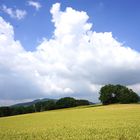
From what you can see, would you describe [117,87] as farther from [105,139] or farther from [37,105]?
[105,139]

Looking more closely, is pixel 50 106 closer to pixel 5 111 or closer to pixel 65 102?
pixel 65 102

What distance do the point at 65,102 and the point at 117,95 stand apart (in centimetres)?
2766

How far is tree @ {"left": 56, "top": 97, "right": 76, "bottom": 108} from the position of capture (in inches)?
6206

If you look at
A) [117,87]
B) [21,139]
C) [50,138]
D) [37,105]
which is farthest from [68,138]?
[37,105]

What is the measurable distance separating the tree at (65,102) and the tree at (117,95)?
16.7 meters

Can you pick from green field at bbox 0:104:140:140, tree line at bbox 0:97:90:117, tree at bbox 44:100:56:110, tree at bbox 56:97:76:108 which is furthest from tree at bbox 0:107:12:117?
green field at bbox 0:104:140:140

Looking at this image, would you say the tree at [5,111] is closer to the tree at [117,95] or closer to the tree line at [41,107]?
the tree line at [41,107]

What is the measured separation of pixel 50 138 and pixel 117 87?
139 m

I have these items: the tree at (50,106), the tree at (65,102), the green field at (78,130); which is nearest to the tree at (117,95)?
the tree at (65,102)

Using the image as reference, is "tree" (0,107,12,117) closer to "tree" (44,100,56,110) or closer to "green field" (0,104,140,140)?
"tree" (44,100,56,110)

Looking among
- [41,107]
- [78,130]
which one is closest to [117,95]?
[41,107]

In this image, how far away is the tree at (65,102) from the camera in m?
158

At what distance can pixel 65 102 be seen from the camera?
16025cm

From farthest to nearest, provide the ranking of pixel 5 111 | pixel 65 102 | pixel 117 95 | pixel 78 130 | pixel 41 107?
pixel 41 107 → pixel 65 102 → pixel 117 95 → pixel 5 111 → pixel 78 130
